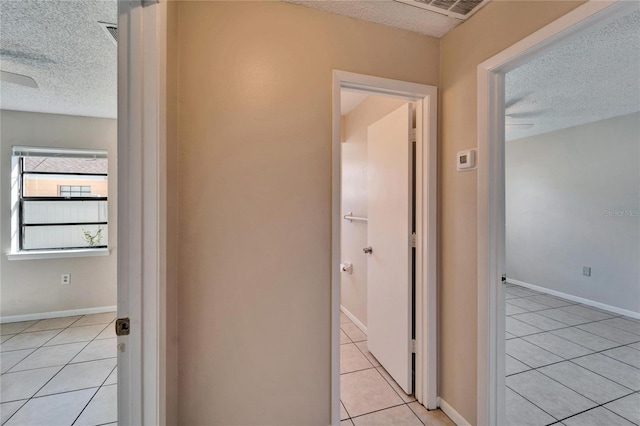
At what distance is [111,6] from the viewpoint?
1.48 metres

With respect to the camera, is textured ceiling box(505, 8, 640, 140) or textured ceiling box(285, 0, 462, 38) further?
textured ceiling box(505, 8, 640, 140)

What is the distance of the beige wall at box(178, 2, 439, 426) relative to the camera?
1.31 metres

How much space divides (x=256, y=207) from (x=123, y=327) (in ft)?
2.42

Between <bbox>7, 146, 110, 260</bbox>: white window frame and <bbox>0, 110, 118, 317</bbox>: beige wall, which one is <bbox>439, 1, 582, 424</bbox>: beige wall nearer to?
<bbox>0, 110, 118, 317</bbox>: beige wall

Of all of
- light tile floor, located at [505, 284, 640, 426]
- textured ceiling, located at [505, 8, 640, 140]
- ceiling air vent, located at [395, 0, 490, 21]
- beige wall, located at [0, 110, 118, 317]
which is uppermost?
textured ceiling, located at [505, 8, 640, 140]

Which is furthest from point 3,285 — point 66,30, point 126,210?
point 126,210

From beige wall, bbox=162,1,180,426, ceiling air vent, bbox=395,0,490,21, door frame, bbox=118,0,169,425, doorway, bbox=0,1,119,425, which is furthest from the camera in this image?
doorway, bbox=0,1,119,425

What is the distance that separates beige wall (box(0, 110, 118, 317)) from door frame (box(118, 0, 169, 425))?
294 centimetres

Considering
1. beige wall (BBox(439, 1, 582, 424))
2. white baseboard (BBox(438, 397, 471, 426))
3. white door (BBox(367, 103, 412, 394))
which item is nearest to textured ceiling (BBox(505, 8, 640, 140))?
beige wall (BBox(439, 1, 582, 424))

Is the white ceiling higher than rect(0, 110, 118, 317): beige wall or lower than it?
higher

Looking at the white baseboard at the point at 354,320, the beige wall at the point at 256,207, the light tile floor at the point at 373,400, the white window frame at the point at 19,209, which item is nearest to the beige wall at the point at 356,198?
the white baseboard at the point at 354,320

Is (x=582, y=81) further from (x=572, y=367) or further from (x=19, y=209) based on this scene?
(x=19, y=209)

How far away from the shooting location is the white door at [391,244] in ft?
6.09

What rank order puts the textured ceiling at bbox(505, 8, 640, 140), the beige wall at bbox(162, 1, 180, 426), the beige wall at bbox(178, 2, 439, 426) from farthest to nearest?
the textured ceiling at bbox(505, 8, 640, 140) → the beige wall at bbox(178, 2, 439, 426) → the beige wall at bbox(162, 1, 180, 426)
